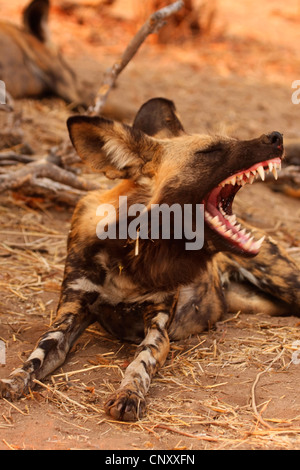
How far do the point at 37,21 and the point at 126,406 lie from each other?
541 centimetres

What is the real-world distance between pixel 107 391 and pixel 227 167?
3.16ft

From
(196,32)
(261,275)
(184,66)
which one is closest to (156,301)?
(261,275)

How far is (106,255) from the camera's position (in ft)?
9.71

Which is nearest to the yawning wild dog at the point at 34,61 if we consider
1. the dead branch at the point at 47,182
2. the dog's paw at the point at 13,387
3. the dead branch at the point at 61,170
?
the dead branch at the point at 61,170

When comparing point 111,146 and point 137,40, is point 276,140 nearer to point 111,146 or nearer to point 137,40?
point 111,146

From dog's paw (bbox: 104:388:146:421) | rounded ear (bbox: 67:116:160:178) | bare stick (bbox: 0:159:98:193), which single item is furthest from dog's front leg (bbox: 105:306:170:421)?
bare stick (bbox: 0:159:98:193)

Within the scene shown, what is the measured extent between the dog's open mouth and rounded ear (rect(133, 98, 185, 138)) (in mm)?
475

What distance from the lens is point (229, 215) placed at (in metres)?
2.91

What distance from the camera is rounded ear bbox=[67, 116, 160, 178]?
2781 millimetres

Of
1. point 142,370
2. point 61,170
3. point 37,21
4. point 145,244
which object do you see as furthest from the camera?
point 37,21

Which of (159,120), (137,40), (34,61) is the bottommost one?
(159,120)

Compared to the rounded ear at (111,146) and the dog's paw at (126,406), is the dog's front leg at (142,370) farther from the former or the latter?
the rounded ear at (111,146)

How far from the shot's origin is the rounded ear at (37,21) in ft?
22.4

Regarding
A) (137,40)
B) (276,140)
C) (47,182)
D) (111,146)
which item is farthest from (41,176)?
(276,140)
